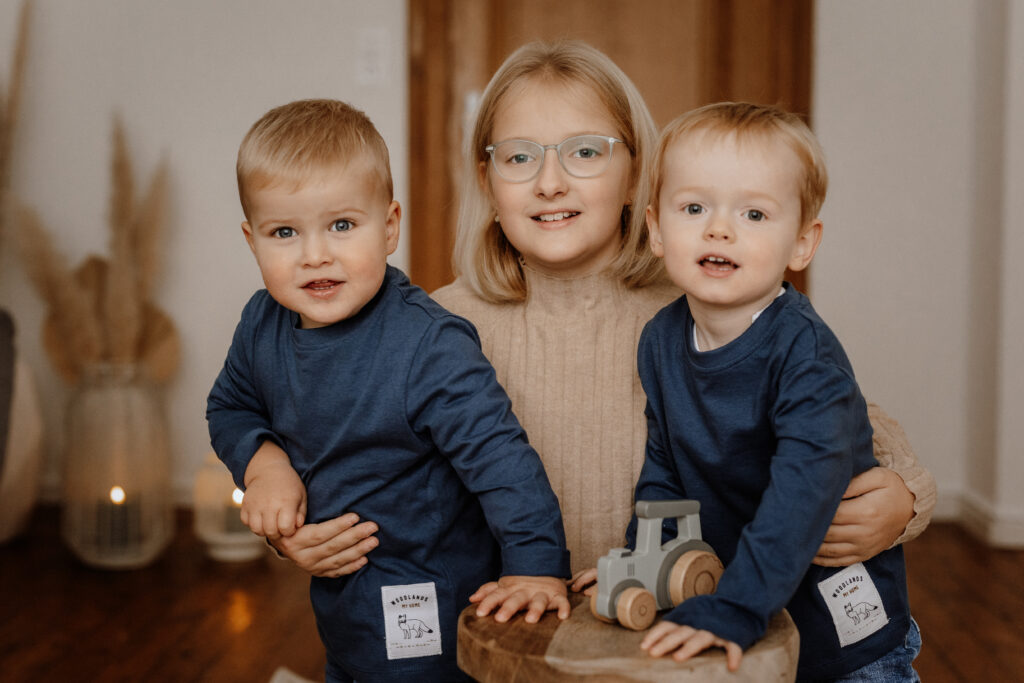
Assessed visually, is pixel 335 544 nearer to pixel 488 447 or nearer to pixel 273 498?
pixel 273 498

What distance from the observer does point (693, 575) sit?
95 cm

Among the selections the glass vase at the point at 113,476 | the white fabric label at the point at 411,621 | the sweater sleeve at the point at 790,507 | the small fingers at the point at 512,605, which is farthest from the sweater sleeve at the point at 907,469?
the glass vase at the point at 113,476

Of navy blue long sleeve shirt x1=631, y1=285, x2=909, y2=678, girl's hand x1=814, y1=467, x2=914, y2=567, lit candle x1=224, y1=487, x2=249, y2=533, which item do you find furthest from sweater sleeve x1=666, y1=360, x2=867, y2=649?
lit candle x1=224, y1=487, x2=249, y2=533

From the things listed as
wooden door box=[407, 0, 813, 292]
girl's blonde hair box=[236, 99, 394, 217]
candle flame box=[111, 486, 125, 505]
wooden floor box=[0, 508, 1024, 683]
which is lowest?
wooden floor box=[0, 508, 1024, 683]

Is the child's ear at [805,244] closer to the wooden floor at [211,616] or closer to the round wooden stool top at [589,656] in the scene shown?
the round wooden stool top at [589,656]

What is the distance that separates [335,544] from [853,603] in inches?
24.4

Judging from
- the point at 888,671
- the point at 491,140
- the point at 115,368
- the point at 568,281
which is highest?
the point at 491,140

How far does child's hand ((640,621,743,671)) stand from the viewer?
834 mm

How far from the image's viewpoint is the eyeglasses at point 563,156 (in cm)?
129

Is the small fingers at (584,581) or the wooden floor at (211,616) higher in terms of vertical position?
the small fingers at (584,581)

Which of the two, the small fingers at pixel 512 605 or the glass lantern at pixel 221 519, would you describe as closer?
the small fingers at pixel 512 605

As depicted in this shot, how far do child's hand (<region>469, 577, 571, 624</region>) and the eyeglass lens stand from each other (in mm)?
547

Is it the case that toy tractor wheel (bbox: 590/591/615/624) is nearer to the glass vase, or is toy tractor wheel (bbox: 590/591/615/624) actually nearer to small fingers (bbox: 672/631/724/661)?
small fingers (bbox: 672/631/724/661)

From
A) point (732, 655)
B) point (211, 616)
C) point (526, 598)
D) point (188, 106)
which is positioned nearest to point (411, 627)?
point (526, 598)
